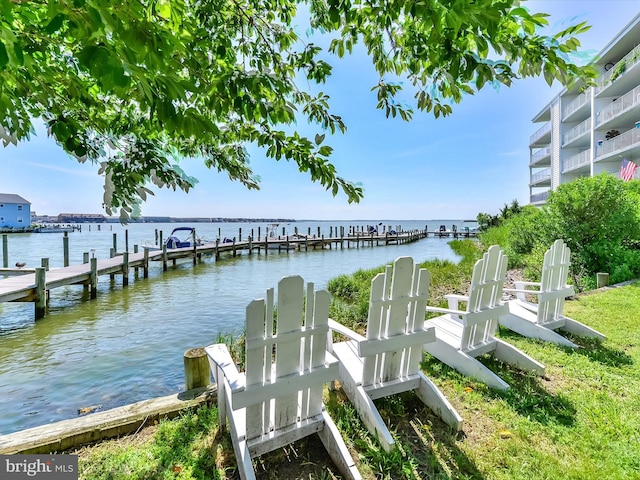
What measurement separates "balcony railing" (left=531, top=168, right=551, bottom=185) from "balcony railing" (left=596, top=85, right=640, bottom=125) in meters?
7.89

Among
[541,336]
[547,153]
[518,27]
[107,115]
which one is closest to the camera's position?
[518,27]

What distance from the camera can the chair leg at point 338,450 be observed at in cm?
182

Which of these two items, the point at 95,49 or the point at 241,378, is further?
the point at 241,378

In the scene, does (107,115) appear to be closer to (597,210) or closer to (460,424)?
(460,424)

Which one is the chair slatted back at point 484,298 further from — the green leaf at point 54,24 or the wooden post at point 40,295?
the wooden post at point 40,295

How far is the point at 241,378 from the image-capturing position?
6.51 ft

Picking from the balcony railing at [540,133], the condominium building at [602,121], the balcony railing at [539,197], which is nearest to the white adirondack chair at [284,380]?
the condominium building at [602,121]

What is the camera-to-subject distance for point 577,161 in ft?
65.8

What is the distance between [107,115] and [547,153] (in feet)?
102

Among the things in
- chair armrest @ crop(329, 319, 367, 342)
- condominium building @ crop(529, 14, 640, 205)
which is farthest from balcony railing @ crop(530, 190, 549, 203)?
chair armrest @ crop(329, 319, 367, 342)

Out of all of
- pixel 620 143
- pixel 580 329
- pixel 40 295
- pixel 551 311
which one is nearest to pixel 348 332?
pixel 551 311

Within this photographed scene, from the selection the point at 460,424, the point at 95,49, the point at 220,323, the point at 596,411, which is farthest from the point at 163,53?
the point at 220,323

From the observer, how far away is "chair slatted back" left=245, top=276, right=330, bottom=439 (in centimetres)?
183

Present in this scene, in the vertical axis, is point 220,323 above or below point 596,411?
below
